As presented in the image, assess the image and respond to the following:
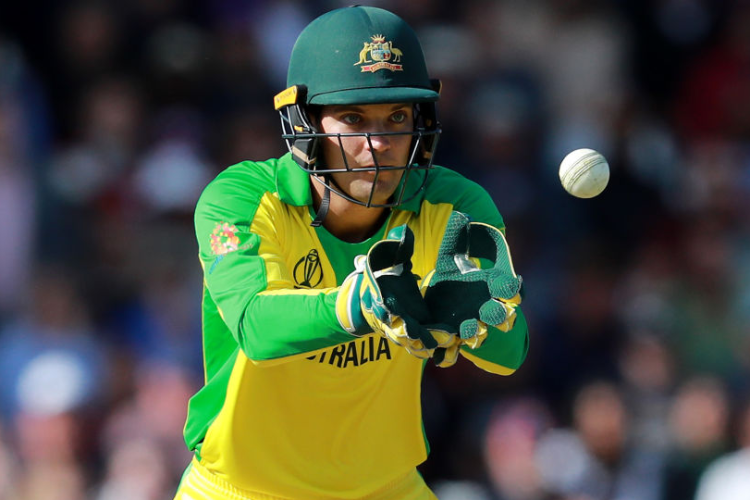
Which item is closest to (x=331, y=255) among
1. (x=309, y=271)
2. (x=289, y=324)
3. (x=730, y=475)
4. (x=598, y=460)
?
(x=309, y=271)

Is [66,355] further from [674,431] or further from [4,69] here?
[674,431]

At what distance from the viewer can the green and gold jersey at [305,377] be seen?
10.8 feet

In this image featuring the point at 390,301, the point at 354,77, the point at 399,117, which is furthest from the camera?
the point at 399,117

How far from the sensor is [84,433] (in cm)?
645

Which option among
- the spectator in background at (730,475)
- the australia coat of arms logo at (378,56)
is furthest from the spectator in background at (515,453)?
the australia coat of arms logo at (378,56)

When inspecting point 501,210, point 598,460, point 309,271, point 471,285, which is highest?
point 471,285

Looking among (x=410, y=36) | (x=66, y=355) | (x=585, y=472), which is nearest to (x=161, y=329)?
(x=66, y=355)

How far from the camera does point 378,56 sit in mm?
3279

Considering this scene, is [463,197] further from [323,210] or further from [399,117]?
[323,210]

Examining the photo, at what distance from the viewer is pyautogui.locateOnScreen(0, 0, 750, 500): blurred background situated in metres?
6.39

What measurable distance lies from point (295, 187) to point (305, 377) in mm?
609

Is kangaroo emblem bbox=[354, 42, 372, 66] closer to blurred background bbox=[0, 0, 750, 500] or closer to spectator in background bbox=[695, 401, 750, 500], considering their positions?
blurred background bbox=[0, 0, 750, 500]

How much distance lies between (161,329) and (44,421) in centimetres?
92

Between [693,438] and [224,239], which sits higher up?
[224,239]
